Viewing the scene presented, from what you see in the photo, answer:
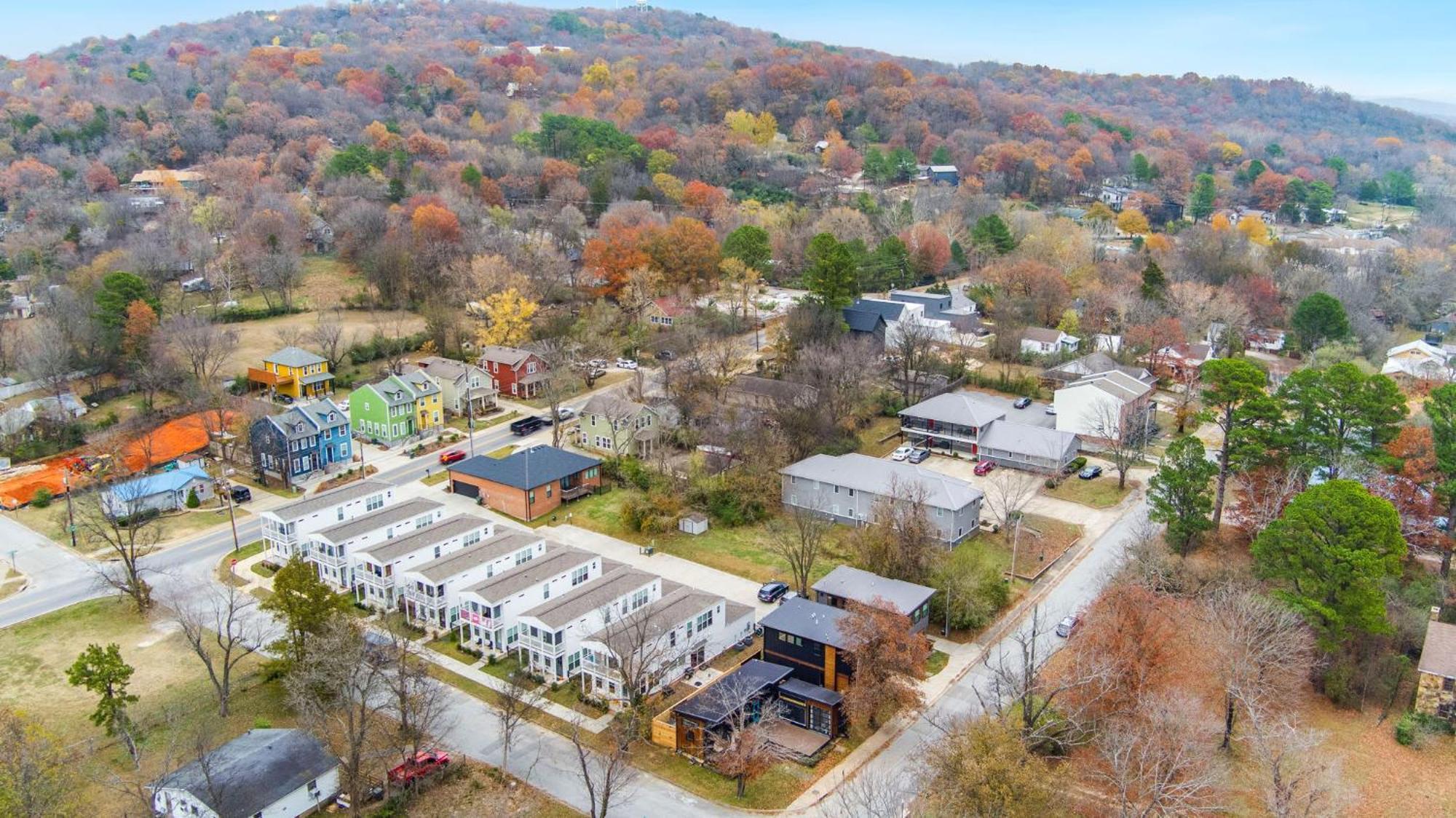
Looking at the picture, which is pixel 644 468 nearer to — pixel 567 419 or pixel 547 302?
pixel 567 419

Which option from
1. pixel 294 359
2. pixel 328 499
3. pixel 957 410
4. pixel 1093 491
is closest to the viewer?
pixel 328 499

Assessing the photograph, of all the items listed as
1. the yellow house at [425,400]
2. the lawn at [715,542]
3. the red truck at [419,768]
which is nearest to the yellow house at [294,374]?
the yellow house at [425,400]

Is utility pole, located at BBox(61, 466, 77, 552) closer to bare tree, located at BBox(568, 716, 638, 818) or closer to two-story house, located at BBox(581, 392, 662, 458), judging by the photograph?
two-story house, located at BBox(581, 392, 662, 458)

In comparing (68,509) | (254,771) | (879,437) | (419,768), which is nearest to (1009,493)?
(879,437)

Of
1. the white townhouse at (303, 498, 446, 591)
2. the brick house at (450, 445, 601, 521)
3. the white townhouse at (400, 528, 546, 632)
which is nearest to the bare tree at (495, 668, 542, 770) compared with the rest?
the white townhouse at (400, 528, 546, 632)

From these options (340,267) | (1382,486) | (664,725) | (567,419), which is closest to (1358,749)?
(1382,486)

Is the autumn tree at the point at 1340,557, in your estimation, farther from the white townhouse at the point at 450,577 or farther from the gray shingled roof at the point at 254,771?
the gray shingled roof at the point at 254,771

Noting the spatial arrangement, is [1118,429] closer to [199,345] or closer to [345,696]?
[345,696]
